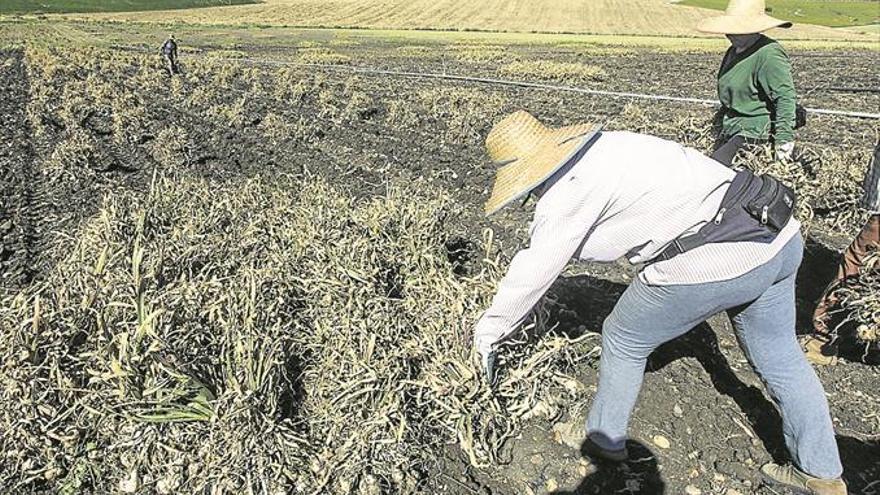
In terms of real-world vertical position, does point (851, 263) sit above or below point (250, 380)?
above

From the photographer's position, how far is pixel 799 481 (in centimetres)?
252

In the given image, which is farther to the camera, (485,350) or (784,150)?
(784,150)

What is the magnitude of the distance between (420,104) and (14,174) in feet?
17.4

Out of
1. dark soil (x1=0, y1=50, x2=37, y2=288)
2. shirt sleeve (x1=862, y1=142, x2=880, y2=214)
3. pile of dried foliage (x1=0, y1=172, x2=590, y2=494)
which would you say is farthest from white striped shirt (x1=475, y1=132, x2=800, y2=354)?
dark soil (x1=0, y1=50, x2=37, y2=288)

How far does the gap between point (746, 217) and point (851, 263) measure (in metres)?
1.74

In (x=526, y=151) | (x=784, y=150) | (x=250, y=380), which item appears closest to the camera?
(x=526, y=151)

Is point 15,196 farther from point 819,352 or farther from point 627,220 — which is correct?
point 819,352

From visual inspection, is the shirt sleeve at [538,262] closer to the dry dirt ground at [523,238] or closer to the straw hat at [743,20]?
the dry dirt ground at [523,238]

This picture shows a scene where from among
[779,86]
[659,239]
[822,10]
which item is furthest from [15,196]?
[822,10]

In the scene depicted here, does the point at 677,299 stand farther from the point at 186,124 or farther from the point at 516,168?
the point at 186,124

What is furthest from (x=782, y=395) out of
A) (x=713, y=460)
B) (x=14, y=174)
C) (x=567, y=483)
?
(x=14, y=174)

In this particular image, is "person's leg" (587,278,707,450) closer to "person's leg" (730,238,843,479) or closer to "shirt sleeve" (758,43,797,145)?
"person's leg" (730,238,843,479)

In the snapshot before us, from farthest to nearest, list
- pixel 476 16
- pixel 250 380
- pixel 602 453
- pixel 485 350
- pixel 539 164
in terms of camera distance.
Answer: pixel 476 16 → pixel 602 453 → pixel 250 380 → pixel 485 350 → pixel 539 164

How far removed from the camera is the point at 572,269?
4398 mm
